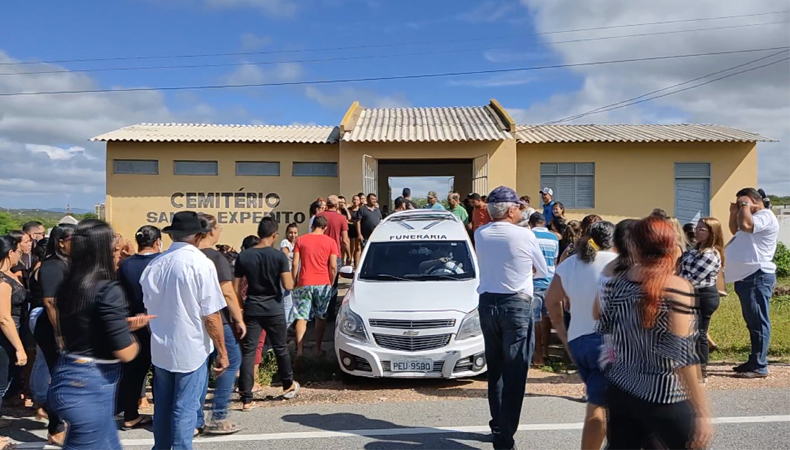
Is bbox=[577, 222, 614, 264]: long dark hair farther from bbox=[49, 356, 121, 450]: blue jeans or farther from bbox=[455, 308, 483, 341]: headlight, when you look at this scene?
bbox=[49, 356, 121, 450]: blue jeans

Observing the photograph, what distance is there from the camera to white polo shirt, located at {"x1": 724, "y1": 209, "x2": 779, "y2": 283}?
21.7 ft

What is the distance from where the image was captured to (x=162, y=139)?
641 inches

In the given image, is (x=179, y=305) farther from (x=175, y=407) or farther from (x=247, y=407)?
(x=247, y=407)

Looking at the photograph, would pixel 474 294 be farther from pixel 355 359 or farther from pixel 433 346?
pixel 355 359

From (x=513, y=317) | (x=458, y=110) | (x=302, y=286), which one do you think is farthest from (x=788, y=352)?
(x=458, y=110)

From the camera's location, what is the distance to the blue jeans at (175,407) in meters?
3.96

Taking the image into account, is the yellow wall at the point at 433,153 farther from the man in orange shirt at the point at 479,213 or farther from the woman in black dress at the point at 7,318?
the woman in black dress at the point at 7,318

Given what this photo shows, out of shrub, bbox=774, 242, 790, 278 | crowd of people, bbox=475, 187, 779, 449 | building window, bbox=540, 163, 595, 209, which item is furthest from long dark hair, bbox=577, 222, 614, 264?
shrub, bbox=774, 242, 790, 278

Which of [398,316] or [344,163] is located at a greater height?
[344,163]

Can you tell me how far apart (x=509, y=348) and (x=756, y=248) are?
3782 millimetres

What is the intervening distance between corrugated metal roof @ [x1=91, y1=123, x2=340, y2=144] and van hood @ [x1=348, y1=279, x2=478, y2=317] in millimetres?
9820

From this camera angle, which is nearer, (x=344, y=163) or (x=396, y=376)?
(x=396, y=376)

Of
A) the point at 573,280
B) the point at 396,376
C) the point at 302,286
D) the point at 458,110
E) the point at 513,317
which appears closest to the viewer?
the point at 573,280

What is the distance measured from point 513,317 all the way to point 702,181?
48.7ft
